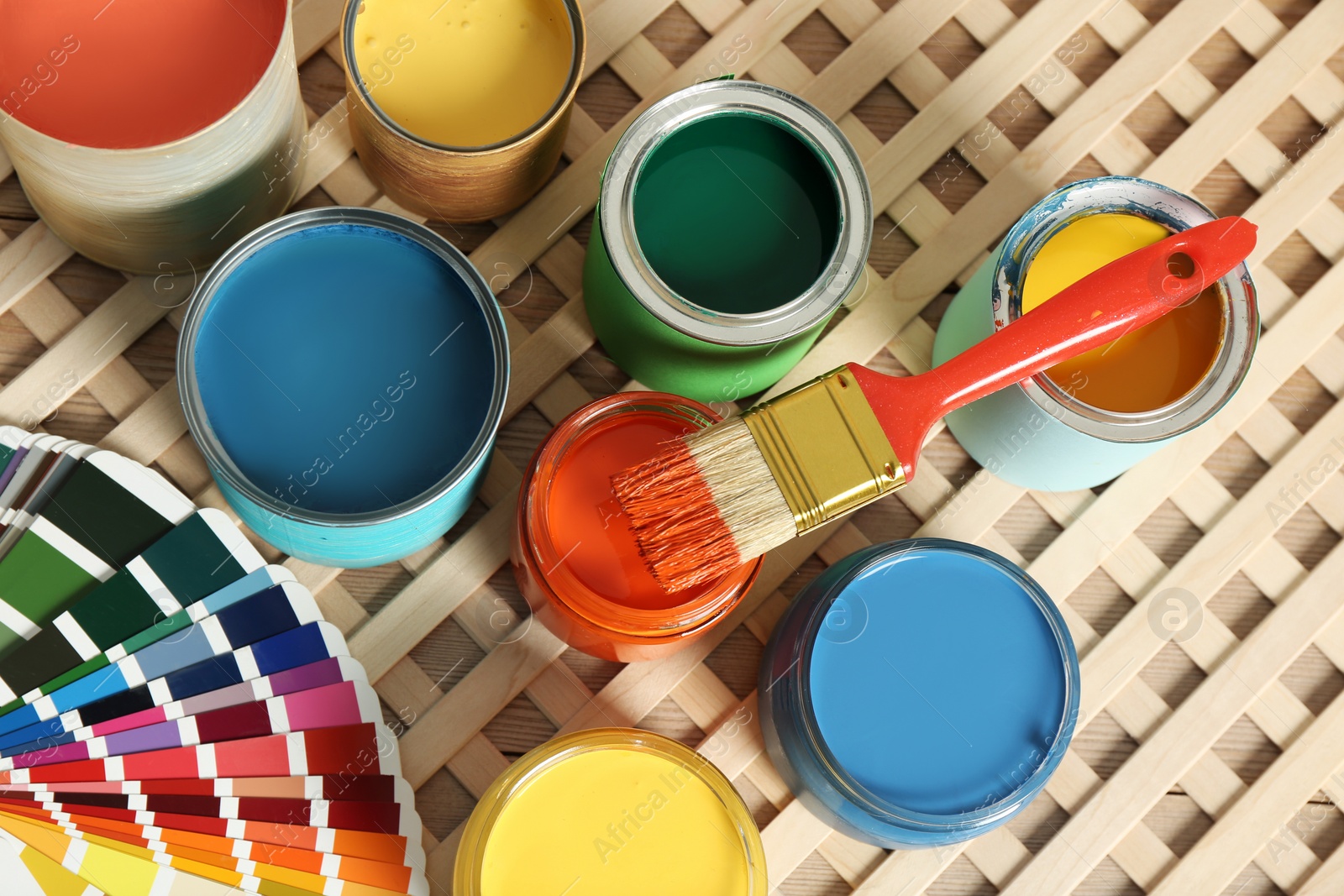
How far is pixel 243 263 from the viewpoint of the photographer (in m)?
0.82

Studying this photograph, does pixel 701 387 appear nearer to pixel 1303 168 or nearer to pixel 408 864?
pixel 408 864

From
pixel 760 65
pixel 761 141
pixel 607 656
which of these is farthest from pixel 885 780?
pixel 760 65

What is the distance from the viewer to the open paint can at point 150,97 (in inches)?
29.6

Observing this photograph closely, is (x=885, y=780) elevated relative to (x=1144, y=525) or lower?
lower

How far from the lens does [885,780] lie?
840 mm

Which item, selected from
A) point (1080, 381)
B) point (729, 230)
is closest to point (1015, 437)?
point (1080, 381)

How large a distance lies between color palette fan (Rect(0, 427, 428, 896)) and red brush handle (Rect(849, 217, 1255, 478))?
0.46 meters

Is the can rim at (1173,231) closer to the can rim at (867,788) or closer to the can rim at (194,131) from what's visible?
the can rim at (867,788)

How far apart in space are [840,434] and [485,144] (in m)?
0.35

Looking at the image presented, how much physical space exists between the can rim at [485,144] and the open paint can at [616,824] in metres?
0.43

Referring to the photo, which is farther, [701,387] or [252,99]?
[701,387]

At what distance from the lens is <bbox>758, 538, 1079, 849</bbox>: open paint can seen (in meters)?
0.84

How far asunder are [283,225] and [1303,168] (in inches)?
34.0

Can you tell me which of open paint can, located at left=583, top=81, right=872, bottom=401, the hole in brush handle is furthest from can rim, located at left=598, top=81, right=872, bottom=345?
the hole in brush handle
